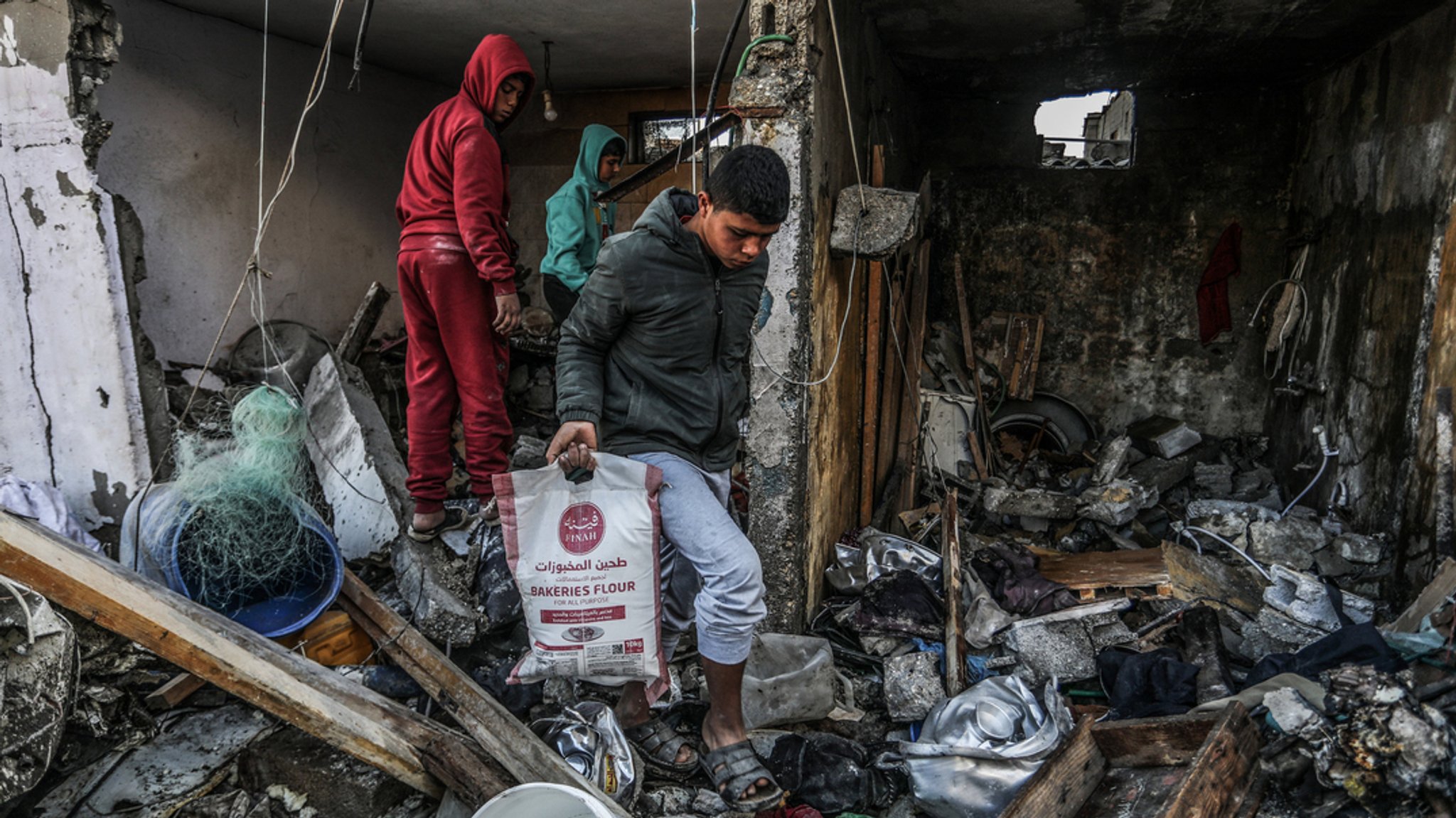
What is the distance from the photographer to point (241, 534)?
3.28 metres

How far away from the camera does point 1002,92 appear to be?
281 inches

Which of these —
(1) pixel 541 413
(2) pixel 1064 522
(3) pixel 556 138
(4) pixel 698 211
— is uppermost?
(3) pixel 556 138

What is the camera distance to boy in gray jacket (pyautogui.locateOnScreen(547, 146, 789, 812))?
2.24 m

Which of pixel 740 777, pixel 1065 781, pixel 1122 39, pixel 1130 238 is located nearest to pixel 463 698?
pixel 740 777

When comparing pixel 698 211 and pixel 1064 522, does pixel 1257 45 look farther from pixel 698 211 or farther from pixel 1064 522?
pixel 698 211

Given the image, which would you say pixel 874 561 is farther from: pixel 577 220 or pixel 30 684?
pixel 30 684

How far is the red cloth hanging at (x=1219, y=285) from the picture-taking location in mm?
7008

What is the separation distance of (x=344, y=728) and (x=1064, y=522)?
4485 mm

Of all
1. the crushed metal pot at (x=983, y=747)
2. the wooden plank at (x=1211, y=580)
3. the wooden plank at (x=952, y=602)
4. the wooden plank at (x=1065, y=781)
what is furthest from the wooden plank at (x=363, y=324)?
the wooden plank at (x=1211, y=580)

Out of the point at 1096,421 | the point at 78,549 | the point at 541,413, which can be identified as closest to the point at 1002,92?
the point at 1096,421

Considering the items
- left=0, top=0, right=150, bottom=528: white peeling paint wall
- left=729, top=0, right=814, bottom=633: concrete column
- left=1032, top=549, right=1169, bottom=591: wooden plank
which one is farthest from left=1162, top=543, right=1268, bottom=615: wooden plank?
left=0, top=0, right=150, bottom=528: white peeling paint wall

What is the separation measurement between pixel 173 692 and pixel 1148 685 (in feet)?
12.2

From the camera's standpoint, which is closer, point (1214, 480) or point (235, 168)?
point (235, 168)

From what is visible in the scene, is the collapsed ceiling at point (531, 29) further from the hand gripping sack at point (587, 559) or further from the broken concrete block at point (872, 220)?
the hand gripping sack at point (587, 559)
